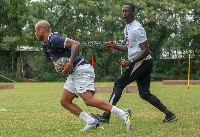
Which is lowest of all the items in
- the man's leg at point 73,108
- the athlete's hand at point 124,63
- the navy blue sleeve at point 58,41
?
the man's leg at point 73,108

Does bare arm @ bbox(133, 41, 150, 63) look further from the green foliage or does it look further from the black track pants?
the green foliage

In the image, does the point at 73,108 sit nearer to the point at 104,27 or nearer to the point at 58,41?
the point at 58,41

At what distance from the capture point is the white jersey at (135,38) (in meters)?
6.42

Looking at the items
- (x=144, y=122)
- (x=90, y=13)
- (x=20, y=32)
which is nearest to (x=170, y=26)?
(x=90, y=13)

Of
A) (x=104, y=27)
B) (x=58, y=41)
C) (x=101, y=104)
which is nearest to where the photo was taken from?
(x=58, y=41)

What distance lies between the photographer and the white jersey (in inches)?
253

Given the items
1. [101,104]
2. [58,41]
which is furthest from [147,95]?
[58,41]

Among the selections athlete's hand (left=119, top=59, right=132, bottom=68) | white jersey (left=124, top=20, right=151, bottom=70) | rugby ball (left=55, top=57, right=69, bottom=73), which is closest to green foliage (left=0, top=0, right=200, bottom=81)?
white jersey (left=124, top=20, right=151, bottom=70)

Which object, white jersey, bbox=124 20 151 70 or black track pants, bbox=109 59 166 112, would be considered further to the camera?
black track pants, bbox=109 59 166 112

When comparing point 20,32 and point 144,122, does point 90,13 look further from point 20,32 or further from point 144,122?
point 144,122

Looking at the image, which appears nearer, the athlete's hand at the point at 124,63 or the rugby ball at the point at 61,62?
the rugby ball at the point at 61,62

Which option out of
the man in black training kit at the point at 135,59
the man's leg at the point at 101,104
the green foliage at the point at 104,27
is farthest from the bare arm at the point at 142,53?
the green foliage at the point at 104,27

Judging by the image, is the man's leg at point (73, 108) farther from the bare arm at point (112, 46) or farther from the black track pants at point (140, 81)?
the bare arm at point (112, 46)

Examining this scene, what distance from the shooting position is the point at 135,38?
6.47 m
